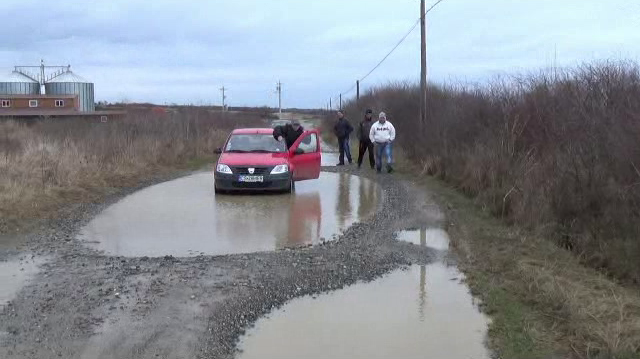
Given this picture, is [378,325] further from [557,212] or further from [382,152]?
[382,152]

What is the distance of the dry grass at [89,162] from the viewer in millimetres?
12094

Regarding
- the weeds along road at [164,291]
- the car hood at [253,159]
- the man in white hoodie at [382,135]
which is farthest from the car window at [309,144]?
the weeds along road at [164,291]

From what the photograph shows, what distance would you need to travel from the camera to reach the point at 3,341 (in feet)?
17.1

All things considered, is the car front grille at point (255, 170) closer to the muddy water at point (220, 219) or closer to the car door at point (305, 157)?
the muddy water at point (220, 219)

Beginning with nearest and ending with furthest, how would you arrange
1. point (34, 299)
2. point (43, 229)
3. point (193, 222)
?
point (34, 299)
point (43, 229)
point (193, 222)

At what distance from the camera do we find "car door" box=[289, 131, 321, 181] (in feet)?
50.2

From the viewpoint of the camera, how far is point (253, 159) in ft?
47.7

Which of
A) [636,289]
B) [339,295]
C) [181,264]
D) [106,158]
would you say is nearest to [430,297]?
[339,295]

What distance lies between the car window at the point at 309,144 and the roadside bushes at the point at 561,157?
3448 mm

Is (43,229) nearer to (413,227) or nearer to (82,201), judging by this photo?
(82,201)

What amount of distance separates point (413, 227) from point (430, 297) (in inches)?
151

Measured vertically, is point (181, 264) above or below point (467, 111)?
below

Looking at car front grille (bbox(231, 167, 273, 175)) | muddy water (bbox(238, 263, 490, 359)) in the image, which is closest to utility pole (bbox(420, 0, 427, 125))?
car front grille (bbox(231, 167, 273, 175))

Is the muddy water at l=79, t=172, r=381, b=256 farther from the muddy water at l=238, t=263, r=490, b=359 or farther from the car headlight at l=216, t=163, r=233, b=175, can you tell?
the muddy water at l=238, t=263, r=490, b=359
